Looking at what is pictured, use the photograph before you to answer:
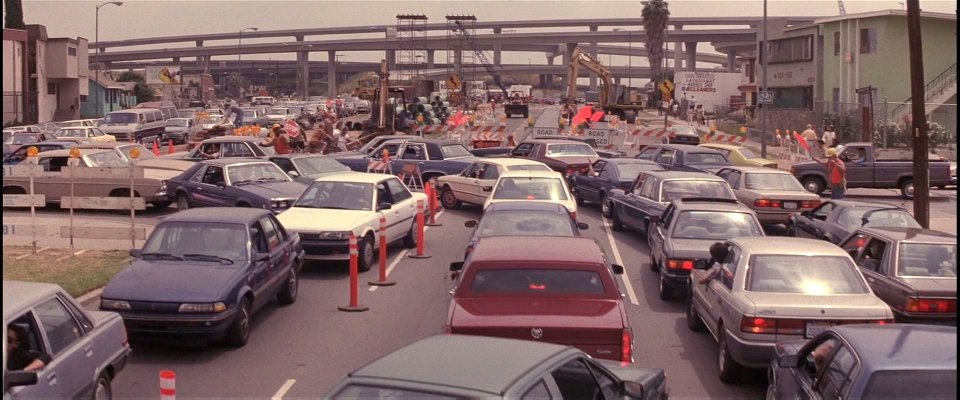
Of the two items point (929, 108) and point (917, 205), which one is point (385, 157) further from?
point (929, 108)

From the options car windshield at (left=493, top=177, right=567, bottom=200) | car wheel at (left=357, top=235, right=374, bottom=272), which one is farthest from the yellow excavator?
car wheel at (left=357, top=235, right=374, bottom=272)

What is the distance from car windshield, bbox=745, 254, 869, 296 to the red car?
176 cm

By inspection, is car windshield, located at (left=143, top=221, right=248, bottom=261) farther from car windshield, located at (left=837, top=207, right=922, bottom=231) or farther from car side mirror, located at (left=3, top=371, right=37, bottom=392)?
car windshield, located at (left=837, top=207, right=922, bottom=231)

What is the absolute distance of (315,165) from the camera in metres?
26.2

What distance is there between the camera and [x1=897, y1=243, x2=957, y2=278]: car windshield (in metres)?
12.0

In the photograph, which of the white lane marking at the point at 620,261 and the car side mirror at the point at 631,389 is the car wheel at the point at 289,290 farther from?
the car side mirror at the point at 631,389

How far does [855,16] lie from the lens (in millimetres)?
52375

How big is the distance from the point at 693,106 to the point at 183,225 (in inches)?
3363

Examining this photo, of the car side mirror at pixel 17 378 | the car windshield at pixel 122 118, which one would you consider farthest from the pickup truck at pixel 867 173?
the car windshield at pixel 122 118

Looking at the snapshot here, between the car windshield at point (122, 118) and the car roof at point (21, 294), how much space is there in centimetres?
4543

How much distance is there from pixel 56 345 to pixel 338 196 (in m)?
10.1

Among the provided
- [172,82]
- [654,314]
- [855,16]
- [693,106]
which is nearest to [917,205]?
[654,314]

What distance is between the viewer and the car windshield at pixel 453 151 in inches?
1165

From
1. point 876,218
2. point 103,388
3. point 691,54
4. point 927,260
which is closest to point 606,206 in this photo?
point 876,218
